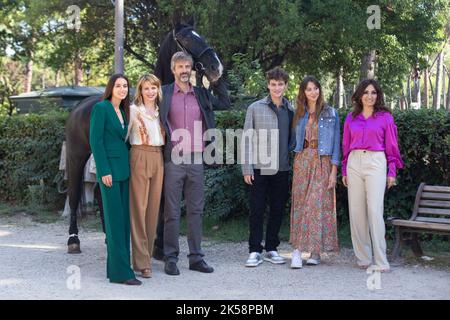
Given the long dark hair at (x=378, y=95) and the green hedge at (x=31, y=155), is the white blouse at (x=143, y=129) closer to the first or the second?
the long dark hair at (x=378, y=95)

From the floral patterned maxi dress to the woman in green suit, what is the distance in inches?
73.1

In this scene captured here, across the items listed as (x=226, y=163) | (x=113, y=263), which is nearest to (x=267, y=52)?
(x=226, y=163)

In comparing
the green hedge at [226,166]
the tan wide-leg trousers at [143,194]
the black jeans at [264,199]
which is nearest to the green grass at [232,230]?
the green hedge at [226,166]

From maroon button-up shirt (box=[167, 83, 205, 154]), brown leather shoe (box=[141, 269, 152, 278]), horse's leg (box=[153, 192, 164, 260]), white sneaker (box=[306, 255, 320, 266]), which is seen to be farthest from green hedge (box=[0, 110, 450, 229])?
brown leather shoe (box=[141, 269, 152, 278])

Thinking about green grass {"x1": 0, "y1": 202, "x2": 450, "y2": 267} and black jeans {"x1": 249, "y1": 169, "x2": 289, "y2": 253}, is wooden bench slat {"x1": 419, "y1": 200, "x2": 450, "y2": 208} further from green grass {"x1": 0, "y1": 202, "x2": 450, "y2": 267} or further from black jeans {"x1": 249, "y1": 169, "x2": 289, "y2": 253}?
black jeans {"x1": 249, "y1": 169, "x2": 289, "y2": 253}

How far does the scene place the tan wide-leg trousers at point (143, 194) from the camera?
229 inches

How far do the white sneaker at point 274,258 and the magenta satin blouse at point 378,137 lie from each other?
4.60ft

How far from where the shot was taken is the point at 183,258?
7.00 metres

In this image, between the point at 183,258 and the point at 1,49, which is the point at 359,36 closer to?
the point at 183,258

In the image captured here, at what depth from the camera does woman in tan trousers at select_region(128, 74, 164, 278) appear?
582 cm

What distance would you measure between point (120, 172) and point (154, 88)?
0.90 meters

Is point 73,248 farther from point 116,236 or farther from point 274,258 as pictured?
point 274,258

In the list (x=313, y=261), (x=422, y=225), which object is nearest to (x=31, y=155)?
(x=313, y=261)

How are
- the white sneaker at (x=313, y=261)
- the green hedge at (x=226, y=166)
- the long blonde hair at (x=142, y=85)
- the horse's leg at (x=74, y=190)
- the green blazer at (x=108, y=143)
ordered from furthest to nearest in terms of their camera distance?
the horse's leg at (x=74, y=190) < the green hedge at (x=226, y=166) < the white sneaker at (x=313, y=261) < the long blonde hair at (x=142, y=85) < the green blazer at (x=108, y=143)
